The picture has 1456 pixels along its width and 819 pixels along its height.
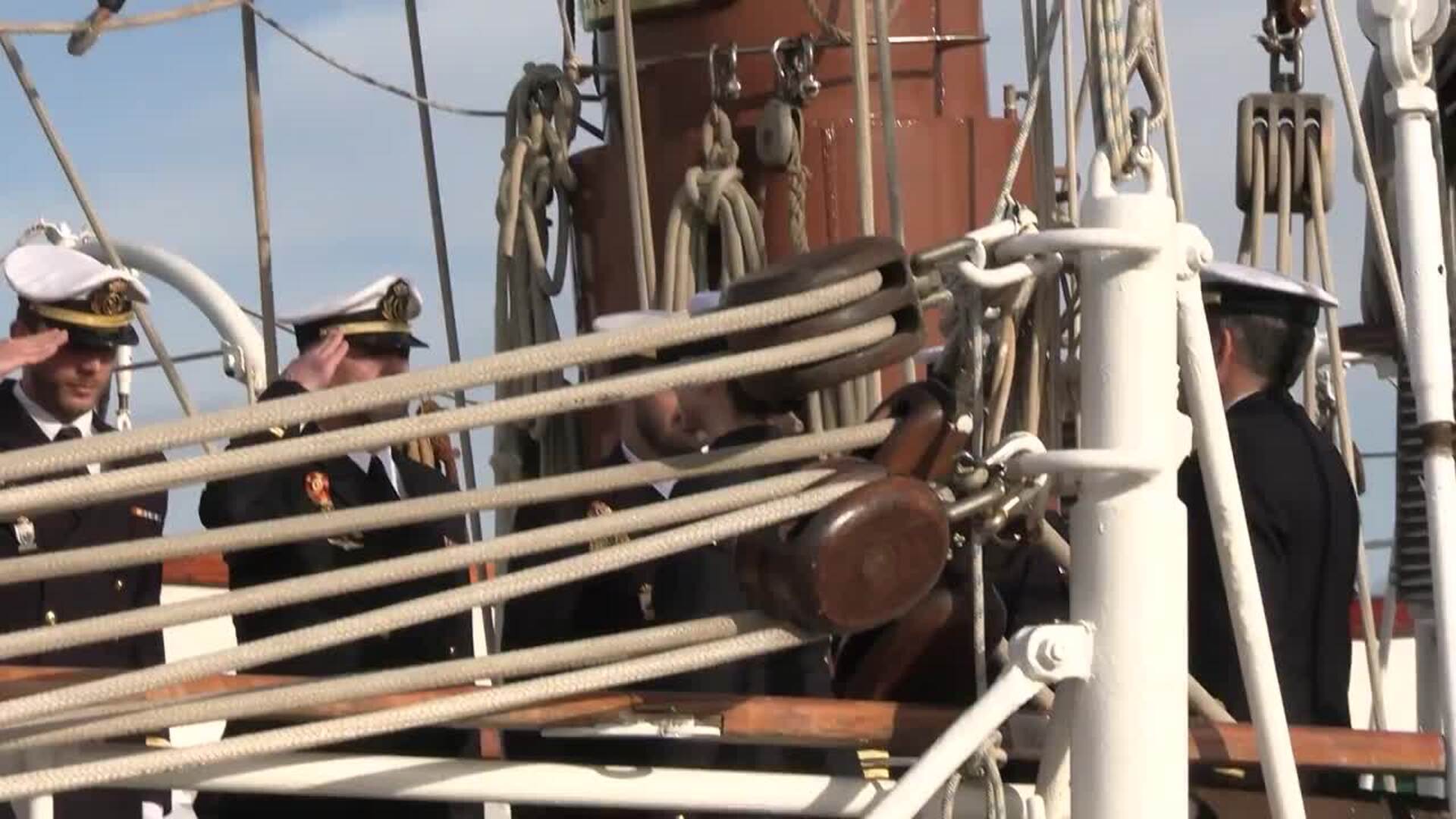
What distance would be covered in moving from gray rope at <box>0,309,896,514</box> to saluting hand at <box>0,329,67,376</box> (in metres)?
1.45

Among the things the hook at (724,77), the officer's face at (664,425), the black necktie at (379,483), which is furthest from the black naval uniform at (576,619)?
the hook at (724,77)

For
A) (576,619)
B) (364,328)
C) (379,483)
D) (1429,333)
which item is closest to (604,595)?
(576,619)

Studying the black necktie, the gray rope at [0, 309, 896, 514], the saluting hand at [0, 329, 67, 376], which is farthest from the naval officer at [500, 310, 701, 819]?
the saluting hand at [0, 329, 67, 376]

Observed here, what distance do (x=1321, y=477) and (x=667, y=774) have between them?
1.31 metres

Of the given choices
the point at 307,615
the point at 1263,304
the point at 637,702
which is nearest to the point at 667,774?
the point at 637,702

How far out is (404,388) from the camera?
2.20 m

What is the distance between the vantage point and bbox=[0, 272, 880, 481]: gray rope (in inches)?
84.1

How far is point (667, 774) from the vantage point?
2324 mm

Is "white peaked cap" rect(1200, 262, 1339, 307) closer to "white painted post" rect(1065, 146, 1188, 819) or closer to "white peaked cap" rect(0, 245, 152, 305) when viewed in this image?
"white painted post" rect(1065, 146, 1188, 819)

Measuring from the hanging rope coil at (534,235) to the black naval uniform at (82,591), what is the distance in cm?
59

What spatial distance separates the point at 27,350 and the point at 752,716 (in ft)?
5.52

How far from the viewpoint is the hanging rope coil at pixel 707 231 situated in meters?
3.70

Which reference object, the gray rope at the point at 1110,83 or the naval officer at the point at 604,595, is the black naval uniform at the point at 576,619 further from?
the gray rope at the point at 1110,83

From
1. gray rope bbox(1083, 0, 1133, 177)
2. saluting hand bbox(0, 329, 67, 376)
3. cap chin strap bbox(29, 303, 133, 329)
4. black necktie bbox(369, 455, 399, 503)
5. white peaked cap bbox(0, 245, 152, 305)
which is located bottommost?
black necktie bbox(369, 455, 399, 503)
